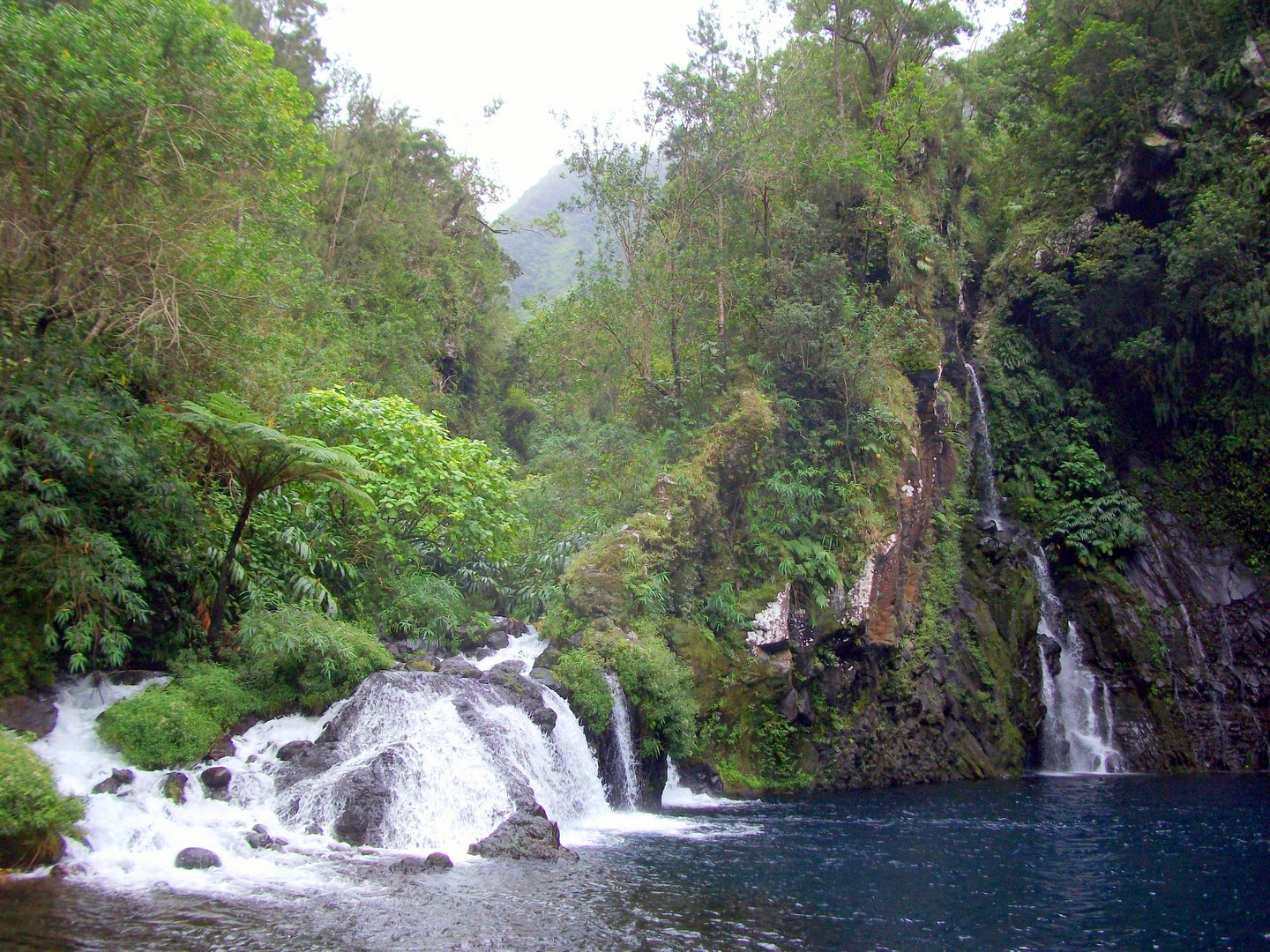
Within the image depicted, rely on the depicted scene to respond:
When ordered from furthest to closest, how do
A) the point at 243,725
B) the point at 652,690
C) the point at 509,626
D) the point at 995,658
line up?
1. the point at 995,658
2. the point at 509,626
3. the point at 652,690
4. the point at 243,725

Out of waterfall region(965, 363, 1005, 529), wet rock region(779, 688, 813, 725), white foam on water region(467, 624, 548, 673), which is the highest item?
waterfall region(965, 363, 1005, 529)

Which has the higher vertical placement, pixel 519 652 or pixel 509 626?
pixel 509 626

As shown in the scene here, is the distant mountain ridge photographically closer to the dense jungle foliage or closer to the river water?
the dense jungle foliage

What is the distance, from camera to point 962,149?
24156 millimetres

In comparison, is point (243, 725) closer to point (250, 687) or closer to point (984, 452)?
point (250, 687)

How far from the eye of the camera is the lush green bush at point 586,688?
1282 centimetres

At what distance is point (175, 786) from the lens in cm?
895

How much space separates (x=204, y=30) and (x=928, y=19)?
64.0 feet

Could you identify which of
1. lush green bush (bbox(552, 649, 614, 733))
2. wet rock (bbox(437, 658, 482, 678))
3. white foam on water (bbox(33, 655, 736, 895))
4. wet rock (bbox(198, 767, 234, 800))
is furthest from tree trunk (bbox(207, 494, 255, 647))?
lush green bush (bbox(552, 649, 614, 733))

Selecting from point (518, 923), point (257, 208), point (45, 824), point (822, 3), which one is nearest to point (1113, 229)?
point (822, 3)

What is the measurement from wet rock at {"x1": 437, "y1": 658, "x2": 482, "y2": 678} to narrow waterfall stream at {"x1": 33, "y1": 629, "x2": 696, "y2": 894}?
1.18 feet

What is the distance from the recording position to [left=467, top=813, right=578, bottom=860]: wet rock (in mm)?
9461

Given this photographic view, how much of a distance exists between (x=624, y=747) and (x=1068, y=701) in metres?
11.5

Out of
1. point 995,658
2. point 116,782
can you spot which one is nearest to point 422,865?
point 116,782
